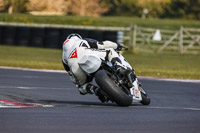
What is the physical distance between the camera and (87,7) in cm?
8538

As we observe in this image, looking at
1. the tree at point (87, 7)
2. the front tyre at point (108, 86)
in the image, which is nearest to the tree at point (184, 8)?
the tree at point (87, 7)

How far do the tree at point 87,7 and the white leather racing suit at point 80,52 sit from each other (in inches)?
2883

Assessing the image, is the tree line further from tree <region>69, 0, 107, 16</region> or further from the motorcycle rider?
the motorcycle rider

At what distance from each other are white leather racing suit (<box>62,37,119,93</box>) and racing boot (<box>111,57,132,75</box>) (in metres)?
0.11

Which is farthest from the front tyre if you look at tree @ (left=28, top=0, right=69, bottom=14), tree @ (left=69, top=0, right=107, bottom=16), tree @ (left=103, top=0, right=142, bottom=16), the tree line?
tree @ (left=103, top=0, right=142, bottom=16)

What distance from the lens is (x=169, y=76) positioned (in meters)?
18.9

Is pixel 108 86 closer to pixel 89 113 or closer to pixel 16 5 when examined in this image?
pixel 89 113

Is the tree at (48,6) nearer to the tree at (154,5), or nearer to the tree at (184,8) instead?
the tree at (154,5)

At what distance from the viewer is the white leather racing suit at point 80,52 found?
9625 mm

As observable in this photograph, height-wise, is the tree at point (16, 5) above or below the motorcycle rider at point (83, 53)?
below

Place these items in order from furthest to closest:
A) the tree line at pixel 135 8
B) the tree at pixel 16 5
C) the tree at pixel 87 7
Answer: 1. the tree at pixel 87 7
2. the tree line at pixel 135 8
3. the tree at pixel 16 5

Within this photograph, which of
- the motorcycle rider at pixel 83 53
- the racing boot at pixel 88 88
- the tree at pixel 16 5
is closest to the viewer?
the motorcycle rider at pixel 83 53

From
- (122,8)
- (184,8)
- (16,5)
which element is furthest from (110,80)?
(122,8)

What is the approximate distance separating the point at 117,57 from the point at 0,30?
23.5 m
